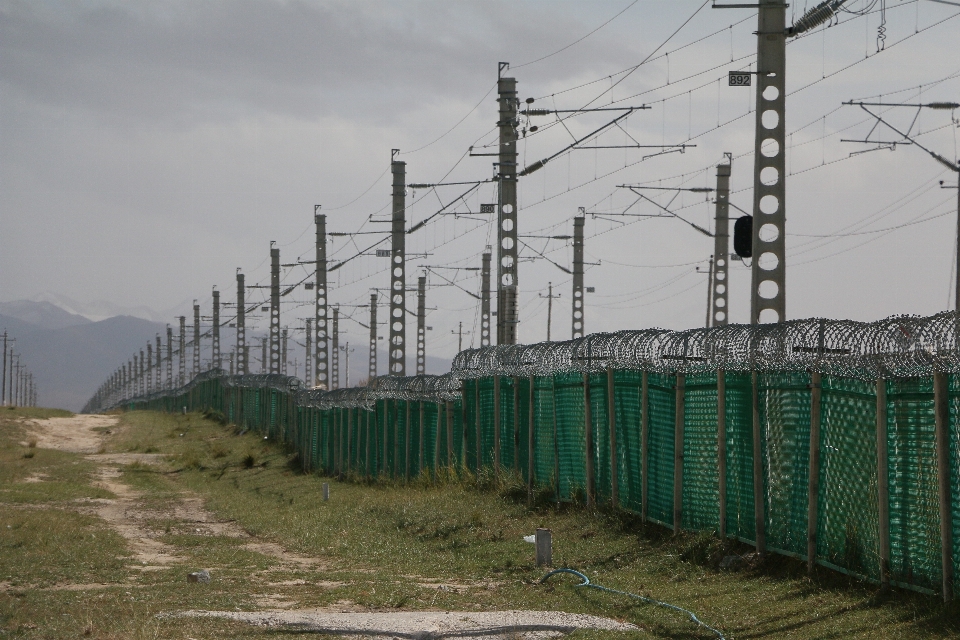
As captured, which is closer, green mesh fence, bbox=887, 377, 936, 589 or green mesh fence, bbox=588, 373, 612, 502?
green mesh fence, bbox=887, 377, 936, 589

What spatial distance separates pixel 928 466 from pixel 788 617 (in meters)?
1.56

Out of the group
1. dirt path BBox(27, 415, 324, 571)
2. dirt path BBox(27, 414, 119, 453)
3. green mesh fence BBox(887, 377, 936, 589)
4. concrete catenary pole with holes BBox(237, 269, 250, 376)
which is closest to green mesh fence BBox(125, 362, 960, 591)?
green mesh fence BBox(887, 377, 936, 589)

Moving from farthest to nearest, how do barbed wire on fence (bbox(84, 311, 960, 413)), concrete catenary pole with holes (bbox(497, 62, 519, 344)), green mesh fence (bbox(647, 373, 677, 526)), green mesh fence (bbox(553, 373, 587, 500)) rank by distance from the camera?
1. concrete catenary pole with holes (bbox(497, 62, 519, 344))
2. green mesh fence (bbox(553, 373, 587, 500))
3. green mesh fence (bbox(647, 373, 677, 526))
4. barbed wire on fence (bbox(84, 311, 960, 413))

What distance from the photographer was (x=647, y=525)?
14945 millimetres

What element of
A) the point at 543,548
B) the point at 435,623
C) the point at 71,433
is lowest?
the point at 71,433

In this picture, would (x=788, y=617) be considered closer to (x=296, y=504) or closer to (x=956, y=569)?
(x=956, y=569)

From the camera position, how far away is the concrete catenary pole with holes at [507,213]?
88.7 ft

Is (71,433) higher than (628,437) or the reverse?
the reverse

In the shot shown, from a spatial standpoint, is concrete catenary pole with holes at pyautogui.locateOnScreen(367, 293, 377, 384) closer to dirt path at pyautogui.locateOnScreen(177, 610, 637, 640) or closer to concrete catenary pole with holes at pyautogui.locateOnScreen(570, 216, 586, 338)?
concrete catenary pole with holes at pyautogui.locateOnScreen(570, 216, 586, 338)

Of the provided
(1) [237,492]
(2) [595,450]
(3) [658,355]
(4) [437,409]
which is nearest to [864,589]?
(3) [658,355]

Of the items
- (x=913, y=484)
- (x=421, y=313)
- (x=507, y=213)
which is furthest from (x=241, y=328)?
(x=913, y=484)

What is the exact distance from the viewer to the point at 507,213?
27578mm

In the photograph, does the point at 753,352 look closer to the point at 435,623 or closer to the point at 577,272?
the point at 435,623

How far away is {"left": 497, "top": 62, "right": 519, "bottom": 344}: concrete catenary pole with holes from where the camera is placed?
27.0 metres
